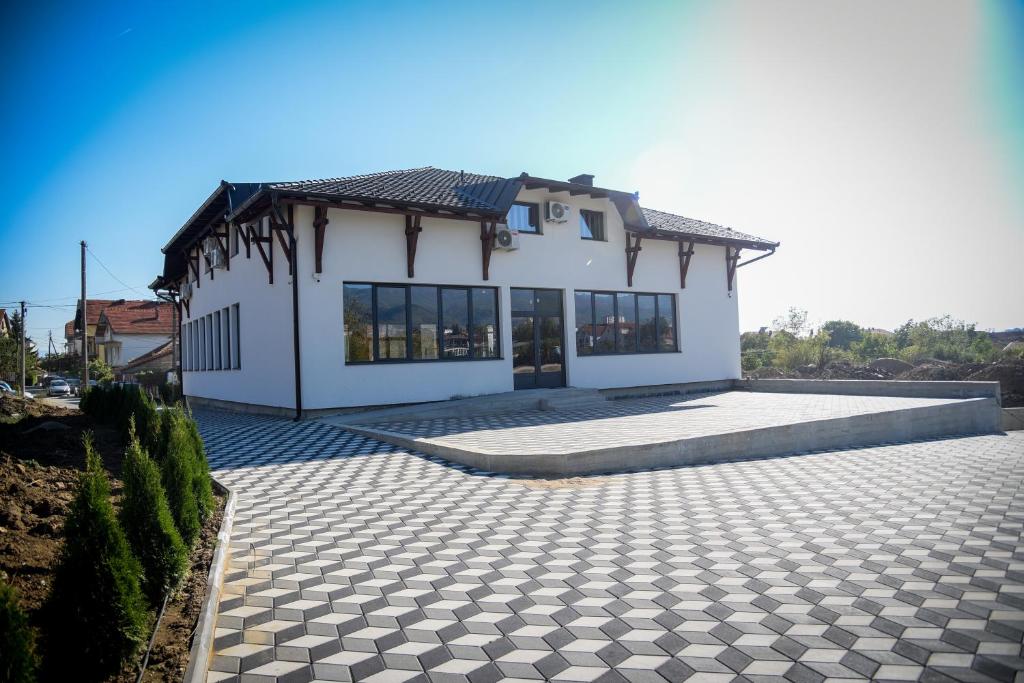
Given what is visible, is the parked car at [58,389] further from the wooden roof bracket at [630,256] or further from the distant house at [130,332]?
the wooden roof bracket at [630,256]

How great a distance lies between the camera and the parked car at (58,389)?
138 feet

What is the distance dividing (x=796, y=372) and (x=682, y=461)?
1808 cm

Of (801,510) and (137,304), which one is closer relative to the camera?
(801,510)

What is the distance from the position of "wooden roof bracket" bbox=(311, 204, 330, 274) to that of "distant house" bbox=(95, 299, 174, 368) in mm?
41122

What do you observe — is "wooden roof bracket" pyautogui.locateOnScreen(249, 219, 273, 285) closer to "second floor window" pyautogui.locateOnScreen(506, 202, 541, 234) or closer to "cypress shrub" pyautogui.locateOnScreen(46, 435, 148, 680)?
"second floor window" pyautogui.locateOnScreen(506, 202, 541, 234)

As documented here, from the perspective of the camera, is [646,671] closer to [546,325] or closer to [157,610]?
[157,610]

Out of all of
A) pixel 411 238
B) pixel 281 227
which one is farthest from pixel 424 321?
pixel 281 227

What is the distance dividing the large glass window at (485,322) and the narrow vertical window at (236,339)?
6.70m

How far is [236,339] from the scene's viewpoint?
17.2 metres

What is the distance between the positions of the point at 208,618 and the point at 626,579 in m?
2.49

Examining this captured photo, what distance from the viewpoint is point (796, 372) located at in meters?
24.1

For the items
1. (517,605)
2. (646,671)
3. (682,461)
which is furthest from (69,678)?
(682,461)

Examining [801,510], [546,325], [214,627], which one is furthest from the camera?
[546,325]

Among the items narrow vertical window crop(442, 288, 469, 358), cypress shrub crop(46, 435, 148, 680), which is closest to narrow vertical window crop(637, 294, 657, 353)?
narrow vertical window crop(442, 288, 469, 358)
